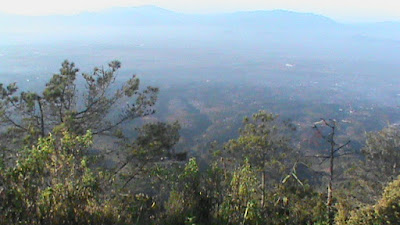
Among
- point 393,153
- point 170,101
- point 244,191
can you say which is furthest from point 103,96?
point 170,101

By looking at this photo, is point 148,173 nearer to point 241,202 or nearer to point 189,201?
point 189,201

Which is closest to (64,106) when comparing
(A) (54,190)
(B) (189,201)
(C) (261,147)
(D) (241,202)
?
(C) (261,147)

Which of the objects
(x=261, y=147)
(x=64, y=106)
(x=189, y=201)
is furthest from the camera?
(x=261, y=147)

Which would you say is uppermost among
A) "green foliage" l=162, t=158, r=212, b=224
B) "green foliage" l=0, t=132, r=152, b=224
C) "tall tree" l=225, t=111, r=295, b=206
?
"green foliage" l=0, t=132, r=152, b=224

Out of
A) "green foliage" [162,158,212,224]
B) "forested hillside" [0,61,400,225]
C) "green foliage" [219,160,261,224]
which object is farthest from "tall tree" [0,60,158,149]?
"green foliage" [219,160,261,224]

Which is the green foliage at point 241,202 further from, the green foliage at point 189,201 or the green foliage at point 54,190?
the green foliage at point 54,190

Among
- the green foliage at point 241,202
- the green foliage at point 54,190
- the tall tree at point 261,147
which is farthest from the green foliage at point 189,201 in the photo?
the tall tree at point 261,147

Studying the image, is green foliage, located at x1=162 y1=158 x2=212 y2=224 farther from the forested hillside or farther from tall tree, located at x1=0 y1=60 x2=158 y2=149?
tall tree, located at x1=0 y1=60 x2=158 y2=149

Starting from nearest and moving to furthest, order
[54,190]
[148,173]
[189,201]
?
[54,190]
[189,201]
[148,173]

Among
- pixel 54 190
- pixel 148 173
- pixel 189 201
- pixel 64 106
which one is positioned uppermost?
pixel 54 190
